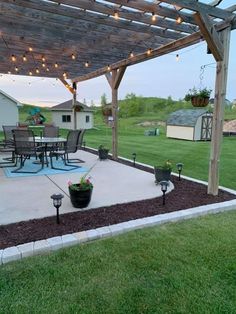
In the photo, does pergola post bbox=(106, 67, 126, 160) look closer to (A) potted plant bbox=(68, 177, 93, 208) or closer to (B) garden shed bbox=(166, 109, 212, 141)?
(A) potted plant bbox=(68, 177, 93, 208)

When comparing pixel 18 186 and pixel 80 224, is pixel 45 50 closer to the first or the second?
pixel 18 186

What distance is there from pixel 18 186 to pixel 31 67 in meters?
4.91

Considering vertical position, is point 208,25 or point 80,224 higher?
point 208,25

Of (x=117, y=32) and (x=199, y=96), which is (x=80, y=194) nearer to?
(x=199, y=96)

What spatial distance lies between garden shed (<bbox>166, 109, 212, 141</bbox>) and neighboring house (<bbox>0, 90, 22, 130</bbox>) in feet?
37.5

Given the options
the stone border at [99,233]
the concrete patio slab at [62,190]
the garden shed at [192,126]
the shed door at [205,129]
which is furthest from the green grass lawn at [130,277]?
the shed door at [205,129]

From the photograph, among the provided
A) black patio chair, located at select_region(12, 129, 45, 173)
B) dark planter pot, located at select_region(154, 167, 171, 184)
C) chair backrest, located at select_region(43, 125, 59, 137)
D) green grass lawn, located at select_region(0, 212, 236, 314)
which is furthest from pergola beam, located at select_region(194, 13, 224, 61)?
chair backrest, located at select_region(43, 125, 59, 137)

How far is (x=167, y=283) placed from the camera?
2.04 meters

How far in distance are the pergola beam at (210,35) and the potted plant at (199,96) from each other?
2.59ft

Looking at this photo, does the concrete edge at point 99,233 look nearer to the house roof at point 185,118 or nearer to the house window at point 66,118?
the house roof at point 185,118

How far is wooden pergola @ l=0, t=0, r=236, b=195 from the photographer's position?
357cm

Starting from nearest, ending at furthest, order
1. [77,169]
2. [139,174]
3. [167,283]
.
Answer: [167,283] < [139,174] < [77,169]

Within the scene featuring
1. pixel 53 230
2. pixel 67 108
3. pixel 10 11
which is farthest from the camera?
pixel 67 108

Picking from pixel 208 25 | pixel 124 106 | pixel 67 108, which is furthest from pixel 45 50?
pixel 124 106
